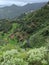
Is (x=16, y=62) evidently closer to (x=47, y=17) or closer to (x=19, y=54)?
(x=19, y=54)

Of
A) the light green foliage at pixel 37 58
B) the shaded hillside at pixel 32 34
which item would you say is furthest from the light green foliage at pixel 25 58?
the shaded hillside at pixel 32 34

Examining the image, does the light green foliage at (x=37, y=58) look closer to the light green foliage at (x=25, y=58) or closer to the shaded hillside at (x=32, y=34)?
the light green foliage at (x=25, y=58)

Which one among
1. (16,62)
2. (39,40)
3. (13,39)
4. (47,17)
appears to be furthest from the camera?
(47,17)

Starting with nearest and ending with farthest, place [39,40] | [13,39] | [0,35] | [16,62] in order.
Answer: [16,62], [39,40], [13,39], [0,35]

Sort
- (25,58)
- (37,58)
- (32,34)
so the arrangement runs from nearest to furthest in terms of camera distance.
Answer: (37,58) < (25,58) < (32,34)

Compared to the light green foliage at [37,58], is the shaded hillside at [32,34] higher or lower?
lower

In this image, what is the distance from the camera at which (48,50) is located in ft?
44.9

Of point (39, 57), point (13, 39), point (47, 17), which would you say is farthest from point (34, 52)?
point (47, 17)

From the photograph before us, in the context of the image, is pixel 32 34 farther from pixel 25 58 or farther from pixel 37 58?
pixel 37 58

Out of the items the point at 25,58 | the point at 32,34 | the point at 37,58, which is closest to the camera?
the point at 37,58

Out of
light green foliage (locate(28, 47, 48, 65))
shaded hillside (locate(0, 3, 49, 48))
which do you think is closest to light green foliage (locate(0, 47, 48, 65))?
light green foliage (locate(28, 47, 48, 65))

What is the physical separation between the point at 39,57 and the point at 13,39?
6332 cm

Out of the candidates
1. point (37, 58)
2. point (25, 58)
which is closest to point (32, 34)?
point (25, 58)

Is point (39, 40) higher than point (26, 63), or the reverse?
point (26, 63)
